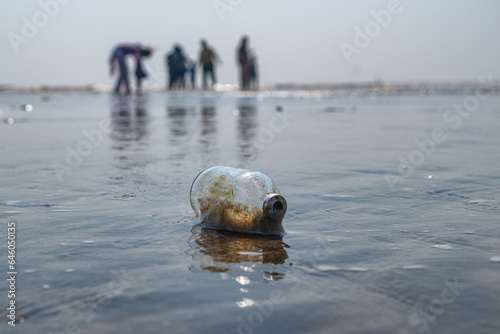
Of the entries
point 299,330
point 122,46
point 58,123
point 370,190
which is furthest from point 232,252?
point 122,46

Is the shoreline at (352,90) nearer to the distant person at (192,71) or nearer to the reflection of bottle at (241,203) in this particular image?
the distant person at (192,71)

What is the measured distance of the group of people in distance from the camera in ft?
95.9

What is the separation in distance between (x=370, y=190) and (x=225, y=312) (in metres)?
2.74

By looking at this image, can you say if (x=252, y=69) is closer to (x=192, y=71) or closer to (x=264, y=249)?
(x=192, y=71)

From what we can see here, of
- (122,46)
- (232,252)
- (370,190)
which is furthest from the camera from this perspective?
(122,46)

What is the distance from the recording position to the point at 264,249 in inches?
120

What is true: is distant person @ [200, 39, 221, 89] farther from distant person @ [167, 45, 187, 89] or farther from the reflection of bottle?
the reflection of bottle

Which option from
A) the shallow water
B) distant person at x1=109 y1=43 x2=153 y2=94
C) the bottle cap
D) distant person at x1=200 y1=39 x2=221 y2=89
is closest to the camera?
the shallow water

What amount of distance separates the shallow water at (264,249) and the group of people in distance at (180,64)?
2341cm

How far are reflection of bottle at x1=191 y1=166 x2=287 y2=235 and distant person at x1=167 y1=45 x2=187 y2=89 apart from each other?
2936 centimetres

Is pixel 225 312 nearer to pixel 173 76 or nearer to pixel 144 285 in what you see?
pixel 144 285

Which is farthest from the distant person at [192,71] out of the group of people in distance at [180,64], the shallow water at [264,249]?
the shallow water at [264,249]

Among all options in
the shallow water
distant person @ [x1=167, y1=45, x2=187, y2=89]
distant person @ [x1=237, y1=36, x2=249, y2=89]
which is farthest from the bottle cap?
distant person @ [x1=167, y1=45, x2=187, y2=89]

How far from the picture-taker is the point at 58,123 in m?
11.9
